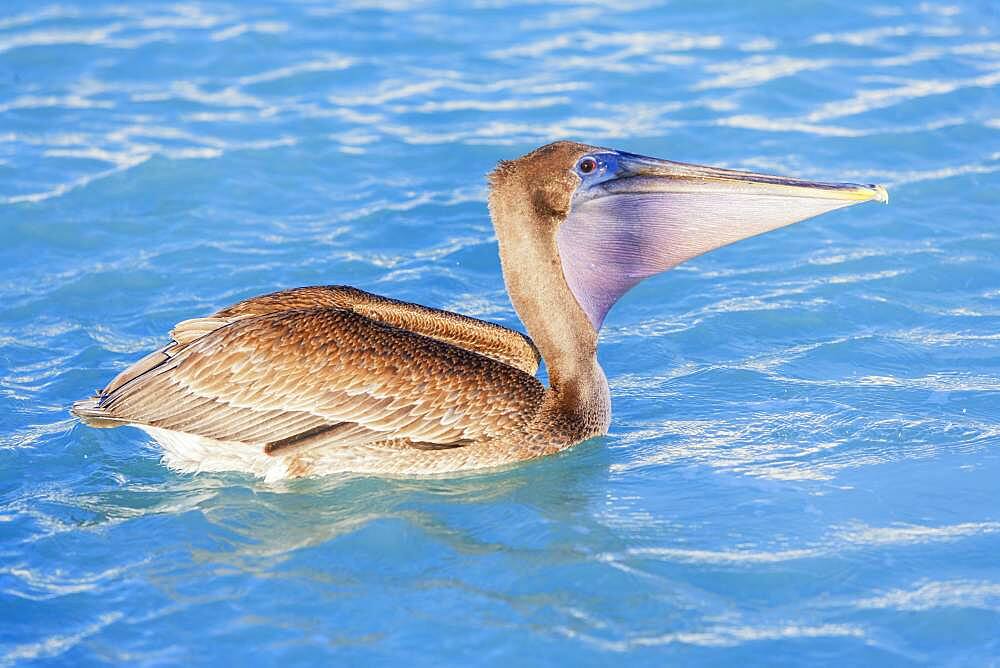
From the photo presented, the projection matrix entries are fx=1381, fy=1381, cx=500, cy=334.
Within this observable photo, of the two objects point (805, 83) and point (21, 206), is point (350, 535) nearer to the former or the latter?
point (21, 206)

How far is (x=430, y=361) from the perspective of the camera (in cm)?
623

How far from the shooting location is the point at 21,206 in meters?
9.27

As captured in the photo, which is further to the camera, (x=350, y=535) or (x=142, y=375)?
(x=142, y=375)

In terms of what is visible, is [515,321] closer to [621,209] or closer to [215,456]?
[621,209]

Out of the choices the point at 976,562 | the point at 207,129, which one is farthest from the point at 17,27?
the point at 976,562

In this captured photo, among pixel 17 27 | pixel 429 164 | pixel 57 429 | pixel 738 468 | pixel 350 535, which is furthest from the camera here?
pixel 17 27

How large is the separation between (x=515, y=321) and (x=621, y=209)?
1931 millimetres

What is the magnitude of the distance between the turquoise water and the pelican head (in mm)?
903

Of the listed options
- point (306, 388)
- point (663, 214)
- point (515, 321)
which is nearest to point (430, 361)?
point (306, 388)

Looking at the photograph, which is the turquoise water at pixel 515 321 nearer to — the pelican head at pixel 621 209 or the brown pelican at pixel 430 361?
the brown pelican at pixel 430 361

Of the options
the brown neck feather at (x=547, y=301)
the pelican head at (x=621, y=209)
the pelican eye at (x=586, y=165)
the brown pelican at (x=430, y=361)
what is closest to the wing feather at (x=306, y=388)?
the brown pelican at (x=430, y=361)

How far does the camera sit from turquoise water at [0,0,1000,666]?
201 inches

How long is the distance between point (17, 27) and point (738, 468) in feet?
28.4

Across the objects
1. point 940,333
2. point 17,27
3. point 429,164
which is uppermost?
point 17,27
